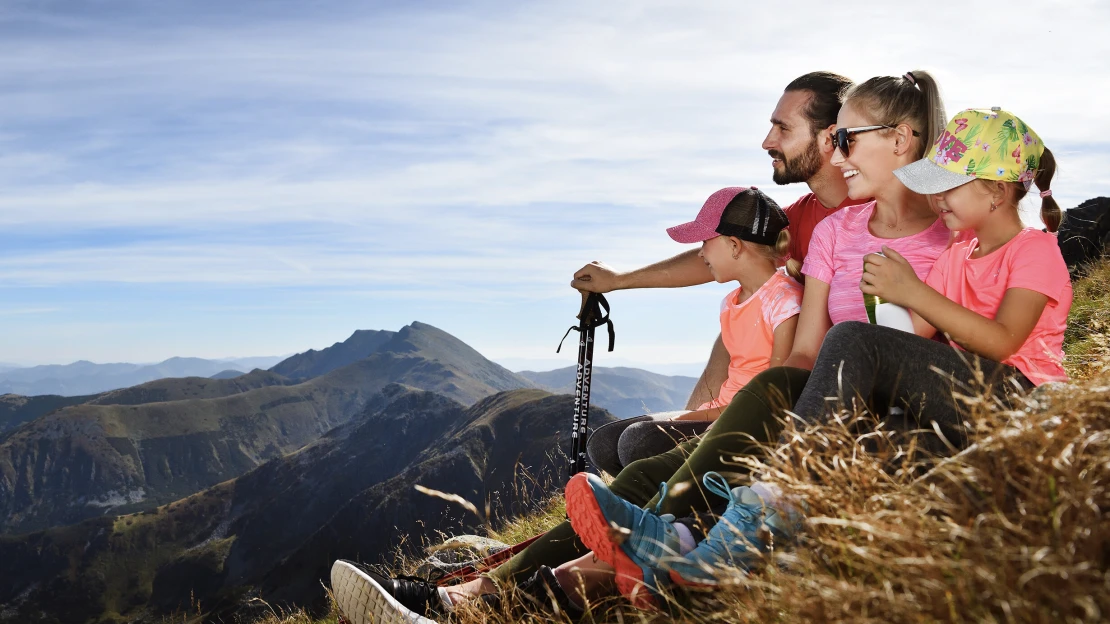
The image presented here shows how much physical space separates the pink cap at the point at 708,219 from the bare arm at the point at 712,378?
3.26 ft

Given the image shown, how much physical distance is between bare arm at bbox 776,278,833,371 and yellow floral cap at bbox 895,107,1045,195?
25.4 inches

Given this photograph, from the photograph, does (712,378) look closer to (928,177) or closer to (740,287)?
(740,287)

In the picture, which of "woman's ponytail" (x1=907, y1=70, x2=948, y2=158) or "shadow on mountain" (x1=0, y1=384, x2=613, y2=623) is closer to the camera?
"woman's ponytail" (x1=907, y1=70, x2=948, y2=158)

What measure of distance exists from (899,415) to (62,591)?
170 m

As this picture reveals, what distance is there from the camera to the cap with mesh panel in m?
4.36

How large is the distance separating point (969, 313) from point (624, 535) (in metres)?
1.59

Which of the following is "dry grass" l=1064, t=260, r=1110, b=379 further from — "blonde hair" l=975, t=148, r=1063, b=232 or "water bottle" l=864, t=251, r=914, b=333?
"water bottle" l=864, t=251, r=914, b=333

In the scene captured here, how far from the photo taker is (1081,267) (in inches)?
547

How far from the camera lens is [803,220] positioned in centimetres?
520

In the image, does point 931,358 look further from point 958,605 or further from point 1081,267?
point 1081,267

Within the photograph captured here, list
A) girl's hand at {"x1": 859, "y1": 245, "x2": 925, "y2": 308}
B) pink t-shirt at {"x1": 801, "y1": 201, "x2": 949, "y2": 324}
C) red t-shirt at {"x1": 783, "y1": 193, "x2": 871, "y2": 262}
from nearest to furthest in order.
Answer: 1. girl's hand at {"x1": 859, "y1": 245, "x2": 925, "y2": 308}
2. pink t-shirt at {"x1": 801, "y1": 201, "x2": 949, "y2": 324}
3. red t-shirt at {"x1": 783, "y1": 193, "x2": 871, "y2": 262}

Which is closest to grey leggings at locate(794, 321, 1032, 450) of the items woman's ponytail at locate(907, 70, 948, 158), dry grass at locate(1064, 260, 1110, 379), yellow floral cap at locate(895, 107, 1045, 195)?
yellow floral cap at locate(895, 107, 1045, 195)

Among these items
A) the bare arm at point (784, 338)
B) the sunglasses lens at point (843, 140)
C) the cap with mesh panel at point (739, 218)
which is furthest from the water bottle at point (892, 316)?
the cap with mesh panel at point (739, 218)

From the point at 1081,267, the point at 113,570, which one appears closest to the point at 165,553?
the point at 113,570
